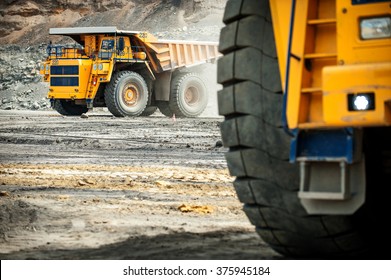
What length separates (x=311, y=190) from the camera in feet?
14.1

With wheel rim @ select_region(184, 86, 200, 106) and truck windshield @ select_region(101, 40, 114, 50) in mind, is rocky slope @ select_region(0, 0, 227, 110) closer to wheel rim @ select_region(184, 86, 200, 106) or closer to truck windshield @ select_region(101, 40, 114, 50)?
wheel rim @ select_region(184, 86, 200, 106)

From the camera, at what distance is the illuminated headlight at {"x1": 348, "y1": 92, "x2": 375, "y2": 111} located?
156 inches

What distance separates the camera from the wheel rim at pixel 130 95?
2572 cm

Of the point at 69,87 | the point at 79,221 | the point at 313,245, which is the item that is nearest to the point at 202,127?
the point at 69,87

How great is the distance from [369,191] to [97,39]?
22548 mm

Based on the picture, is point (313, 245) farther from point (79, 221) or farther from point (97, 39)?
point (97, 39)

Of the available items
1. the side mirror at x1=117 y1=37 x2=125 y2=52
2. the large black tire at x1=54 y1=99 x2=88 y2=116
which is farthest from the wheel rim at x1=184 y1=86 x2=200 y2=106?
the large black tire at x1=54 y1=99 x2=88 y2=116

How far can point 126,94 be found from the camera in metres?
25.8

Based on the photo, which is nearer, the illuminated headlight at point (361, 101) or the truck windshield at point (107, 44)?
the illuminated headlight at point (361, 101)

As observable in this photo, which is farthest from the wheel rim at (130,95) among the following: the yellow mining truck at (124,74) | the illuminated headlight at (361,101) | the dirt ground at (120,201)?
the illuminated headlight at (361,101)

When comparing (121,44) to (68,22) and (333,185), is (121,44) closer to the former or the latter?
(333,185)

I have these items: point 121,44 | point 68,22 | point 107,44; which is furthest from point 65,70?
point 68,22

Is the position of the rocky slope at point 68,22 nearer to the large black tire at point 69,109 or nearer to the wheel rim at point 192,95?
the large black tire at point 69,109

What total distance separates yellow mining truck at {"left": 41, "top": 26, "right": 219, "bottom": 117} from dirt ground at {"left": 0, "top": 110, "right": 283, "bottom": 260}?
726cm
